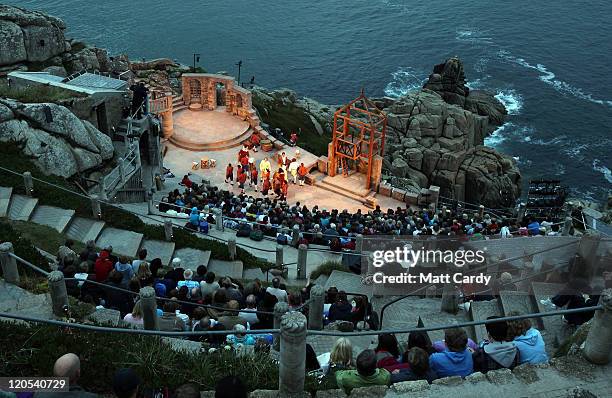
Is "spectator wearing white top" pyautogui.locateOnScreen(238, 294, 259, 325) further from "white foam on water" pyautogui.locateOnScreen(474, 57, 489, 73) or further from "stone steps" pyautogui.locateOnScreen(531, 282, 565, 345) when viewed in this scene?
"white foam on water" pyautogui.locateOnScreen(474, 57, 489, 73)

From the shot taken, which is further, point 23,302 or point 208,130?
point 208,130

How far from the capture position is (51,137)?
24.2 metres

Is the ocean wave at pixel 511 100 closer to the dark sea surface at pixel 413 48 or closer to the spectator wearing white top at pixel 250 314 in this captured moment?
the dark sea surface at pixel 413 48

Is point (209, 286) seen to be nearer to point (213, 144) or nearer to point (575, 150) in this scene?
point (213, 144)

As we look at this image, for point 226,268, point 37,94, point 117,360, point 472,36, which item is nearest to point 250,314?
point 117,360

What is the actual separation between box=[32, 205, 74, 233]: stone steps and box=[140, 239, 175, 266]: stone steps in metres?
2.58

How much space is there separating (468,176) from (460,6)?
59.7 metres

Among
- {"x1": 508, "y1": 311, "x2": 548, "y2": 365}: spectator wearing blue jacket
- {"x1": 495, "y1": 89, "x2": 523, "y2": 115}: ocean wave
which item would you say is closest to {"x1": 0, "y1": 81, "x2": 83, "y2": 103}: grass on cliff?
{"x1": 508, "y1": 311, "x2": 548, "y2": 365}: spectator wearing blue jacket

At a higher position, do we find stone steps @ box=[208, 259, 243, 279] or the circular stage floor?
stone steps @ box=[208, 259, 243, 279]

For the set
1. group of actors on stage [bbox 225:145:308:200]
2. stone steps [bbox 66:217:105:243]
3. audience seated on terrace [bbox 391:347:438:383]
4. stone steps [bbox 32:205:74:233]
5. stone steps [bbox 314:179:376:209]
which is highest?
audience seated on terrace [bbox 391:347:438:383]

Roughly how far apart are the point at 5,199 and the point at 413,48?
235 feet

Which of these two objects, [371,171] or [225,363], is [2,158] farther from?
[371,171]

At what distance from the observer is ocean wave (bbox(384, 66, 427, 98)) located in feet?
240

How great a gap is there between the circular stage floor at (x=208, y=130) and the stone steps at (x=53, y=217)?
1554 centimetres
